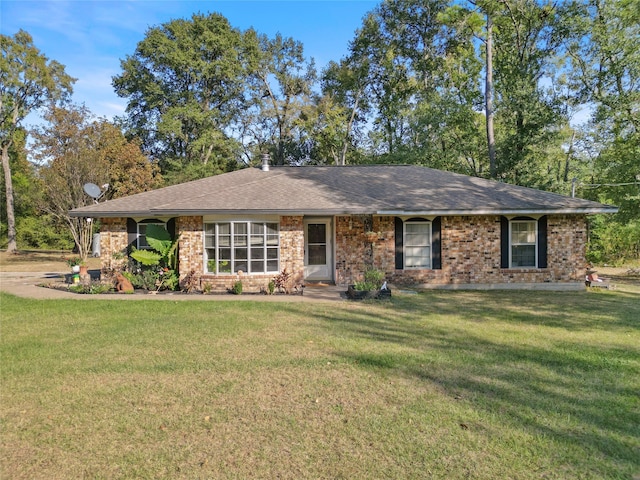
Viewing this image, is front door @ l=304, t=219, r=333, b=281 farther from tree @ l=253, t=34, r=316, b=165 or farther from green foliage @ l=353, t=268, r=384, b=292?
tree @ l=253, t=34, r=316, b=165

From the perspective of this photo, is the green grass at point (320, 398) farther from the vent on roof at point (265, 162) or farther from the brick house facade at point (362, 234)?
the vent on roof at point (265, 162)

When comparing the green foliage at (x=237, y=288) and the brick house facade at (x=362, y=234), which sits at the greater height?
the brick house facade at (x=362, y=234)

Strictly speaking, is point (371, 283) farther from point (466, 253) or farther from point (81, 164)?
point (81, 164)

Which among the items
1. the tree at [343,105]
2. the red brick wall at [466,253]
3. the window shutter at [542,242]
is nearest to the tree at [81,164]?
the tree at [343,105]

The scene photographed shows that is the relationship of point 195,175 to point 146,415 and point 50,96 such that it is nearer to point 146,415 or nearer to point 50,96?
point 50,96

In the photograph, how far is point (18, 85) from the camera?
31.0 m

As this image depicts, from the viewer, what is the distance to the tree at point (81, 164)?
66.2ft

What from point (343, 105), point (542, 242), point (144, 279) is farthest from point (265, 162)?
point (343, 105)

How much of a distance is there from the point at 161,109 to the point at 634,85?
30.9 metres

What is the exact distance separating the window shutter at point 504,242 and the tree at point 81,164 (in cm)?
1851

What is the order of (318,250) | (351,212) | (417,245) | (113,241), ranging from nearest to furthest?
(351,212), (417,245), (113,241), (318,250)

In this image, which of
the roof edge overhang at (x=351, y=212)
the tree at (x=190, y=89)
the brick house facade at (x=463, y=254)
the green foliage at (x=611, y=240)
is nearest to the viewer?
the roof edge overhang at (x=351, y=212)

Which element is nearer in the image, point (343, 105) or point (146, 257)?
point (146, 257)

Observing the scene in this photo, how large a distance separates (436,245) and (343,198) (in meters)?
3.29
